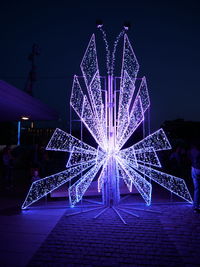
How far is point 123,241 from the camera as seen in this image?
3.51m

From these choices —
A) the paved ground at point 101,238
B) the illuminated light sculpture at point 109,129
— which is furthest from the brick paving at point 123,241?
the illuminated light sculpture at point 109,129

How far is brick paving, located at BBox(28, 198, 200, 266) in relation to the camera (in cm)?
296

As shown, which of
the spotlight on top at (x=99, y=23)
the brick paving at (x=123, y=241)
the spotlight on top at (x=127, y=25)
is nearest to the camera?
the brick paving at (x=123, y=241)

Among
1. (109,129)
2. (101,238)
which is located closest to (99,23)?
(109,129)

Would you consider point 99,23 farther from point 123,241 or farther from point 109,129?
point 123,241

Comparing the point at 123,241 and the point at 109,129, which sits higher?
the point at 109,129

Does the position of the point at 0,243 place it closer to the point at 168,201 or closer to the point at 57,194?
the point at 57,194

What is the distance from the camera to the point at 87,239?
3.58m

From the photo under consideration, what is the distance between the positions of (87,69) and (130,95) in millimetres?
1014

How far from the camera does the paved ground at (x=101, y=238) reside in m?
2.98

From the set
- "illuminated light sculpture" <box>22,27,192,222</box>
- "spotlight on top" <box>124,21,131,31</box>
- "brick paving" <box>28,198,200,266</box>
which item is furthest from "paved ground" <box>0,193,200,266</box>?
"spotlight on top" <box>124,21,131,31</box>

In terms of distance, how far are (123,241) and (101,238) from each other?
32 centimetres

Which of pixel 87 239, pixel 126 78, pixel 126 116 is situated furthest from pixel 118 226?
pixel 126 78

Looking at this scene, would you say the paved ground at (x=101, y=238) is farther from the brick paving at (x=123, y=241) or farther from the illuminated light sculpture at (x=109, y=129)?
the illuminated light sculpture at (x=109, y=129)
